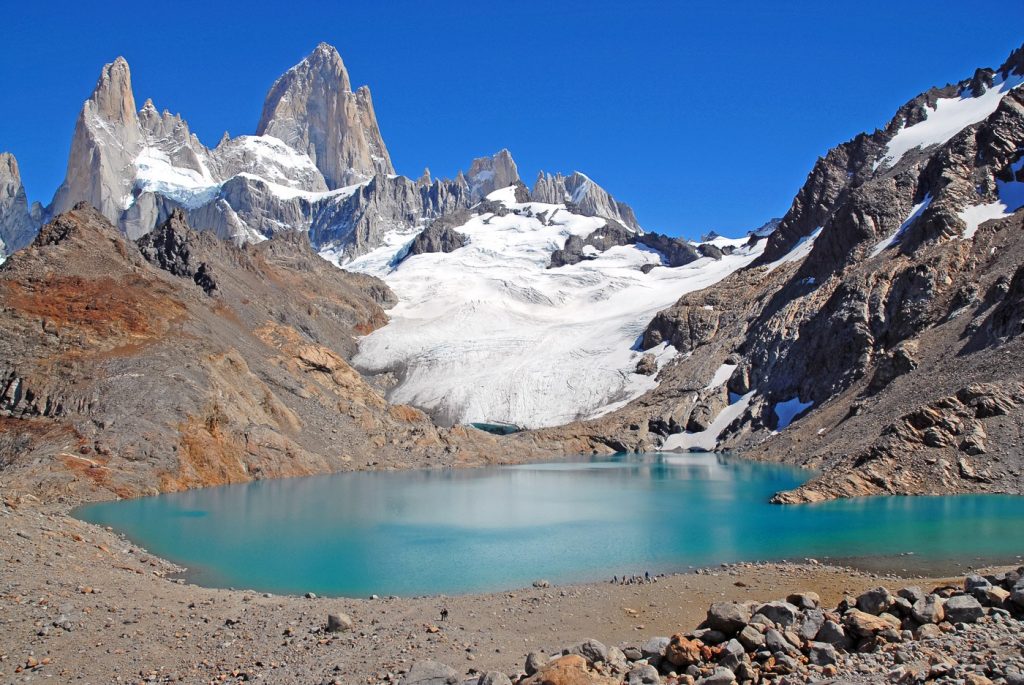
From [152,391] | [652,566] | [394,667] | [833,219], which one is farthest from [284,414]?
[833,219]

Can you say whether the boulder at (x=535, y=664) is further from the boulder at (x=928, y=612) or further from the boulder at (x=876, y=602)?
the boulder at (x=928, y=612)

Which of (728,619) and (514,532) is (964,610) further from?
(514,532)

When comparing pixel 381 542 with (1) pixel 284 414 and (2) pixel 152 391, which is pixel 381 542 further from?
(1) pixel 284 414

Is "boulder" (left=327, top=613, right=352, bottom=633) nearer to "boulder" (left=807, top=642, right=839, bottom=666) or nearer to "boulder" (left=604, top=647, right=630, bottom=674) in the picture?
"boulder" (left=604, top=647, right=630, bottom=674)

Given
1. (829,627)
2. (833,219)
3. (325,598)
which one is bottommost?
(325,598)

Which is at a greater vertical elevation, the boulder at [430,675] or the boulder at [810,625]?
the boulder at [810,625]

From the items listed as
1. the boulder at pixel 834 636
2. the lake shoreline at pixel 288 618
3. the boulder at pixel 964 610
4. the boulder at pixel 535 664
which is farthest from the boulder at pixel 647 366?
the boulder at pixel 535 664
